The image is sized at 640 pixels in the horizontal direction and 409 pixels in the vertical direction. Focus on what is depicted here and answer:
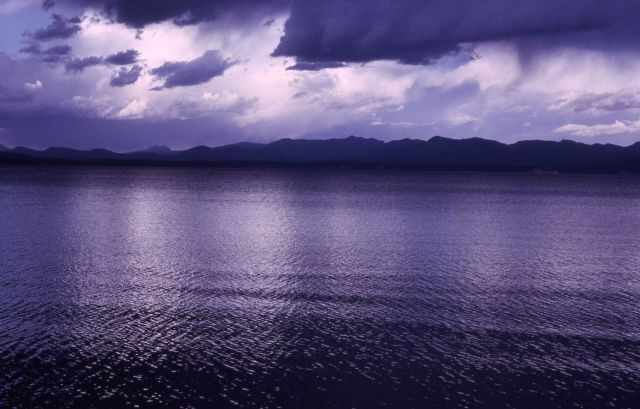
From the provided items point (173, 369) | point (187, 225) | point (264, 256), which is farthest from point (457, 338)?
point (187, 225)

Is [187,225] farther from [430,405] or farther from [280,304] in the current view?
[430,405]

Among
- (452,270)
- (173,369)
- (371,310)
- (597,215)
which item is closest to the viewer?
(173,369)

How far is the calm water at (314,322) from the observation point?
22.8m

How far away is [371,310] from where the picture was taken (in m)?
34.0

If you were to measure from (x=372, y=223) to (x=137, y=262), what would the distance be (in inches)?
1645

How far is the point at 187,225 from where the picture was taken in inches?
3036

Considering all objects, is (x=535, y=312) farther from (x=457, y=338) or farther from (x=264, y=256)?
(x=264, y=256)

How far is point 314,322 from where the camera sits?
3147 centimetres

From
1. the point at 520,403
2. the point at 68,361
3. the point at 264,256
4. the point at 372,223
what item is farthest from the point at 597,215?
the point at 68,361

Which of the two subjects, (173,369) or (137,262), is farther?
(137,262)

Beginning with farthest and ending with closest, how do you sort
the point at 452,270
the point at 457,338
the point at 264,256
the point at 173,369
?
the point at 264,256 < the point at 452,270 < the point at 457,338 < the point at 173,369

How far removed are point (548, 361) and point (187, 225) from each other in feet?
193

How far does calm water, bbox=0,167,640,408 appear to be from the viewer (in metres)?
22.8

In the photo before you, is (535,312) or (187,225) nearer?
(535,312)
